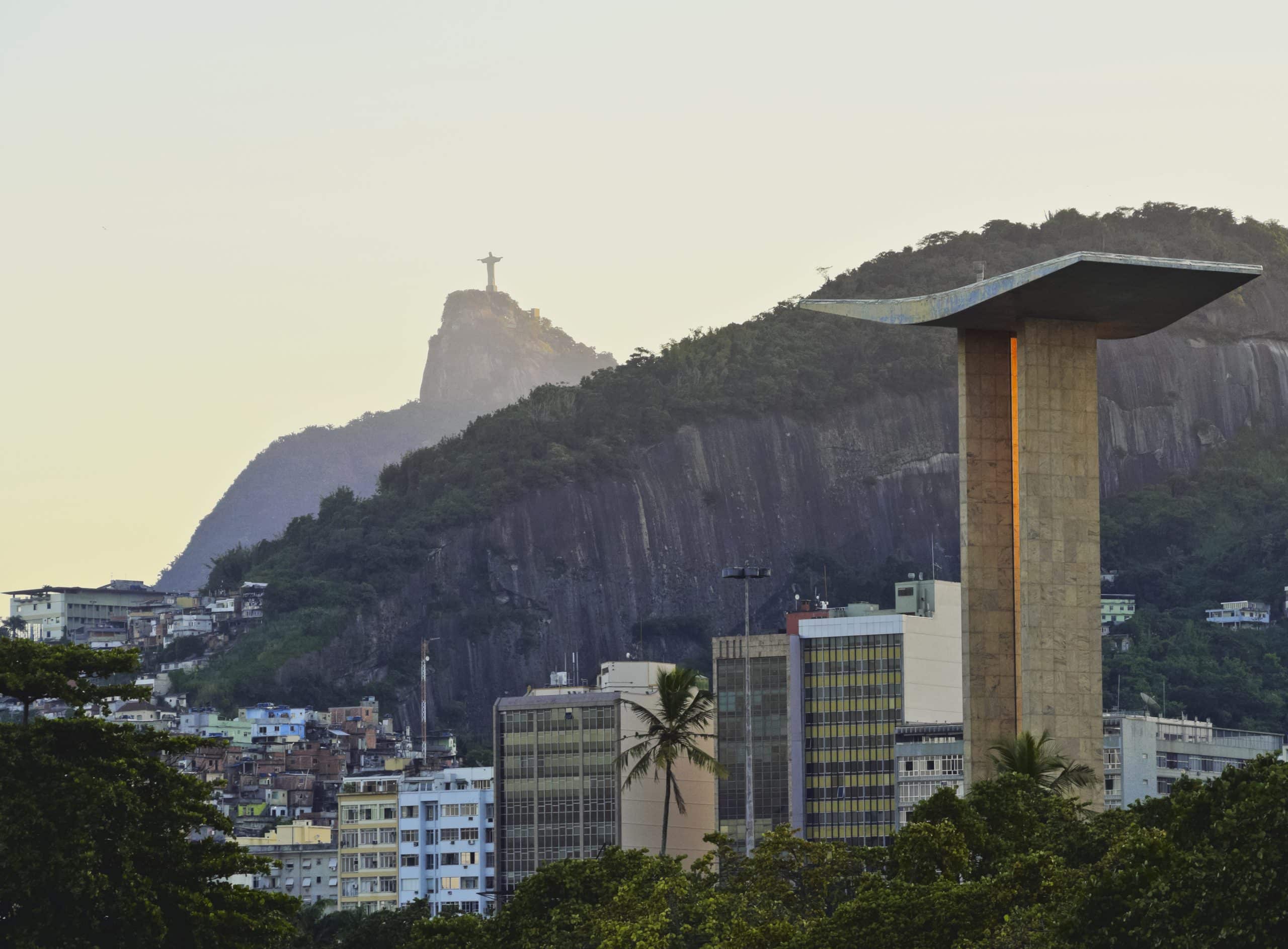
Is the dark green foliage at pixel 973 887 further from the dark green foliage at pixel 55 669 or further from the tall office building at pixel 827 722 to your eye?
the tall office building at pixel 827 722

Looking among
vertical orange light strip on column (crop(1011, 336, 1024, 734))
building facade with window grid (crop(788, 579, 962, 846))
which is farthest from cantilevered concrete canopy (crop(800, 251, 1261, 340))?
building facade with window grid (crop(788, 579, 962, 846))

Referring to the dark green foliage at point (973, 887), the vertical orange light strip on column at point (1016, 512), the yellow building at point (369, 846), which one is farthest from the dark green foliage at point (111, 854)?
the yellow building at point (369, 846)

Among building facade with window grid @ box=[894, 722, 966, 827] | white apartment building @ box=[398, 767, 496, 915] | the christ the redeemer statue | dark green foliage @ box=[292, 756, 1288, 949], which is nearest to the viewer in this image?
dark green foliage @ box=[292, 756, 1288, 949]

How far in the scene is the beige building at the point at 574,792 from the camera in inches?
5408

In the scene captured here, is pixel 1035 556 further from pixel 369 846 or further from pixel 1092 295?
pixel 369 846

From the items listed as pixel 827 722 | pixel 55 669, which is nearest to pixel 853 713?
pixel 827 722

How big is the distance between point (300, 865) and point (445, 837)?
65.3ft

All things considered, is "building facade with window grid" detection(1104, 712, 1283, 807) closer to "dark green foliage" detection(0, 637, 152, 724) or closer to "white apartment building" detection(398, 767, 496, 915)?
"white apartment building" detection(398, 767, 496, 915)

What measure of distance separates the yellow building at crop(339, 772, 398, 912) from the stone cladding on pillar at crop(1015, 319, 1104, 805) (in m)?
94.6

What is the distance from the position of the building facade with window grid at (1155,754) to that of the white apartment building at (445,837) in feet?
145

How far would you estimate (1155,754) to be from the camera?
5153 inches

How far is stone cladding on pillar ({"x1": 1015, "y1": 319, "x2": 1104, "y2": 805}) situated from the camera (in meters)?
69.1

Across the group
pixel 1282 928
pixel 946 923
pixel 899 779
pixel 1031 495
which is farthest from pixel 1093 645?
pixel 899 779

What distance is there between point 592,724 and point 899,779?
65.6 feet
